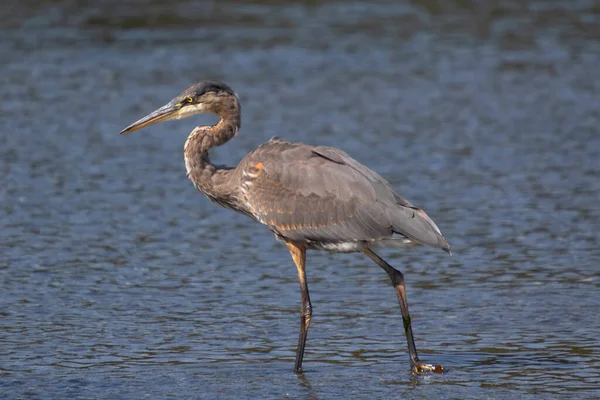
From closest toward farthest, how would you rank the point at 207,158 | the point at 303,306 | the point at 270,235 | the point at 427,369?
1. the point at 427,369
2. the point at 303,306
3. the point at 207,158
4. the point at 270,235

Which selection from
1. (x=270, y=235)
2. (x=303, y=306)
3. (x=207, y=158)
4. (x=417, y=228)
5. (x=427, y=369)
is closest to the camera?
(x=427, y=369)

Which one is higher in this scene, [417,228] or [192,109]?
[192,109]

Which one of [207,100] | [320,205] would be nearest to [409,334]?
[320,205]

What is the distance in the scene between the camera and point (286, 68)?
62.6ft

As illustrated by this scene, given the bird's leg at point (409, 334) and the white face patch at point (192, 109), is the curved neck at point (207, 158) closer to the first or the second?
the white face patch at point (192, 109)

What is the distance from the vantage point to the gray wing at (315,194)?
7715mm

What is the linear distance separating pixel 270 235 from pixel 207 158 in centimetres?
286

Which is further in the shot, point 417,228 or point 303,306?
point 303,306

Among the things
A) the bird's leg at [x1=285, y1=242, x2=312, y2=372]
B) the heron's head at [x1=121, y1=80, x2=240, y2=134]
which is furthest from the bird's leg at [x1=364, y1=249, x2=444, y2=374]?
the heron's head at [x1=121, y1=80, x2=240, y2=134]

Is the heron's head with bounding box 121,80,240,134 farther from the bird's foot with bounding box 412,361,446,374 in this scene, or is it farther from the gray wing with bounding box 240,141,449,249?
the bird's foot with bounding box 412,361,446,374

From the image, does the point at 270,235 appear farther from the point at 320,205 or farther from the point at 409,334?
the point at 409,334

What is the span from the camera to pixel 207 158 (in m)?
8.33

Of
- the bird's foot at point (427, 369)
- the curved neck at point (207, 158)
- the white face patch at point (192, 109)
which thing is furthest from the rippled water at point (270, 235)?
the white face patch at point (192, 109)

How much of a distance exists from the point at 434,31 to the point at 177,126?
773 centimetres
